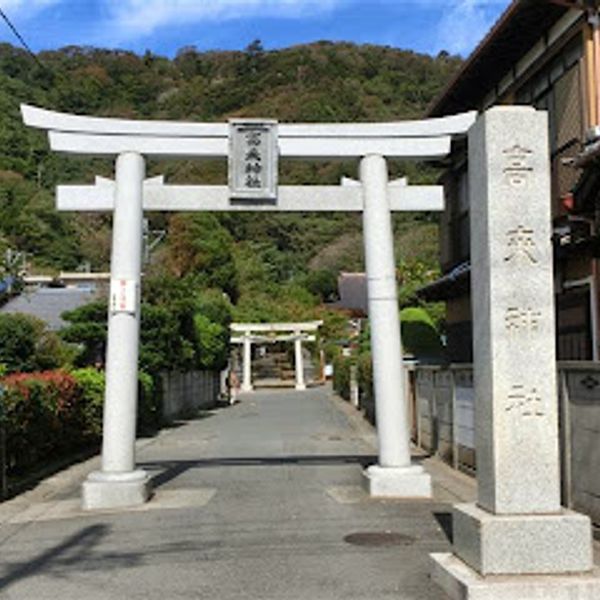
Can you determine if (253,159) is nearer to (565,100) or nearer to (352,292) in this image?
(565,100)

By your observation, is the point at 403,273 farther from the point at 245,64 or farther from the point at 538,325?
the point at 245,64

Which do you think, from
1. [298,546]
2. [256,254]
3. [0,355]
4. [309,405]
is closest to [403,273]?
[309,405]

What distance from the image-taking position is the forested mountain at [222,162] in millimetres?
55250

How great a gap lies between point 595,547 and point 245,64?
110 meters

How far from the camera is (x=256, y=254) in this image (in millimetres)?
75062

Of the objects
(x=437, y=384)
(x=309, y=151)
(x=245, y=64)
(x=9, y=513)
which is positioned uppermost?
(x=245, y=64)

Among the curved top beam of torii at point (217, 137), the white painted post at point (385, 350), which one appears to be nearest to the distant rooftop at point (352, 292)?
the curved top beam of torii at point (217, 137)

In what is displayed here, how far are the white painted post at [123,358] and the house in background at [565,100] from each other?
5806 millimetres

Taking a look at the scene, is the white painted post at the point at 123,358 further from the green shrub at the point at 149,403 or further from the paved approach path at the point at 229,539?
the green shrub at the point at 149,403

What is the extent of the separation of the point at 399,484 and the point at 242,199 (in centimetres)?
436

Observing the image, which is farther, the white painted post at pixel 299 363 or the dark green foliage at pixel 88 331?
the white painted post at pixel 299 363

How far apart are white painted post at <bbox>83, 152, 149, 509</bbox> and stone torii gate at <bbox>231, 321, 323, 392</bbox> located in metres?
39.2

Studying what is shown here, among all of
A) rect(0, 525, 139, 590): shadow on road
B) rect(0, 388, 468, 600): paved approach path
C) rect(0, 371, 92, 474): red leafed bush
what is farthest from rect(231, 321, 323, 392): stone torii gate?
rect(0, 525, 139, 590): shadow on road

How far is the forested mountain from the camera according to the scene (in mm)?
55250
